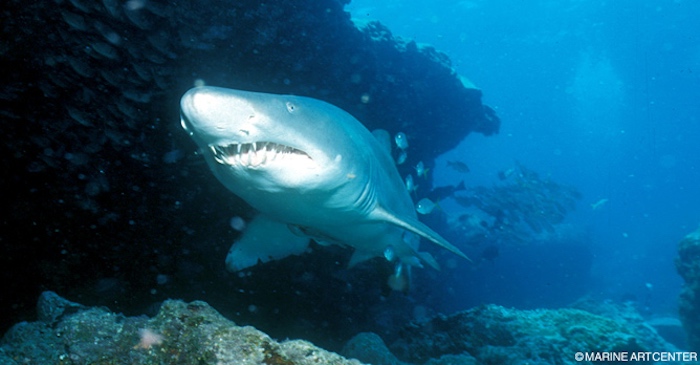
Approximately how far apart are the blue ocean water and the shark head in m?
12.0

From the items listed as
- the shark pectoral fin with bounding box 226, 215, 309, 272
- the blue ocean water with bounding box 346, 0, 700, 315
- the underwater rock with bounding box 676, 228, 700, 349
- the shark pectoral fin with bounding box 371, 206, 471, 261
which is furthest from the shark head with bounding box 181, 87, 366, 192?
the underwater rock with bounding box 676, 228, 700, 349

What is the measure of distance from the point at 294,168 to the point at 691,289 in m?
16.2

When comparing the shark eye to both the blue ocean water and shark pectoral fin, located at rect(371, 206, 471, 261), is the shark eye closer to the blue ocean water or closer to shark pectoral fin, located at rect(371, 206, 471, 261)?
shark pectoral fin, located at rect(371, 206, 471, 261)

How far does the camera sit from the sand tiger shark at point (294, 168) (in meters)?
2.29

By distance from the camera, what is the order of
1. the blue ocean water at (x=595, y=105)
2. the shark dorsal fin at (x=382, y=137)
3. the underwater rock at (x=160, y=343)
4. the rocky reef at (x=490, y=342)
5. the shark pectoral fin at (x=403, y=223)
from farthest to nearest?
the blue ocean water at (x=595, y=105) < the shark dorsal fin at (x=382, y=137) < the rocky reef at (x=490, y=342) < the shark pectoral fin at (x=403, y=223) < the underwater rock at (x=160, y=343)

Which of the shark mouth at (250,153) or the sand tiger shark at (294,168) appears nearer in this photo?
the sand tiger shark at (294,168)

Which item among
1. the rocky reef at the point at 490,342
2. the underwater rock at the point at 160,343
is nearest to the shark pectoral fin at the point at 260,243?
the rocky reef at the point at 490,342

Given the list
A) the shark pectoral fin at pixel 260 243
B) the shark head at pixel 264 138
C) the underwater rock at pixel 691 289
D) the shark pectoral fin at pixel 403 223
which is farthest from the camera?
Answer: the underwater rock at pixel 691 289

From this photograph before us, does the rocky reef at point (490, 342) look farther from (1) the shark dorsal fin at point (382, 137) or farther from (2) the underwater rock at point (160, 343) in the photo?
(2) the underwater rock at point (160, 343)

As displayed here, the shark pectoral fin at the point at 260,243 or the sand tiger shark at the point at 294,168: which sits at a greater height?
the sand tiger shark at the point at 294,168

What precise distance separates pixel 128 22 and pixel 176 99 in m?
1.10

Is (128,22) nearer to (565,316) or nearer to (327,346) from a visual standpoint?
(327,346)

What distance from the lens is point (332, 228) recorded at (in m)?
4.14

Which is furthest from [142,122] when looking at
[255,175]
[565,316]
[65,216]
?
[565,316]
